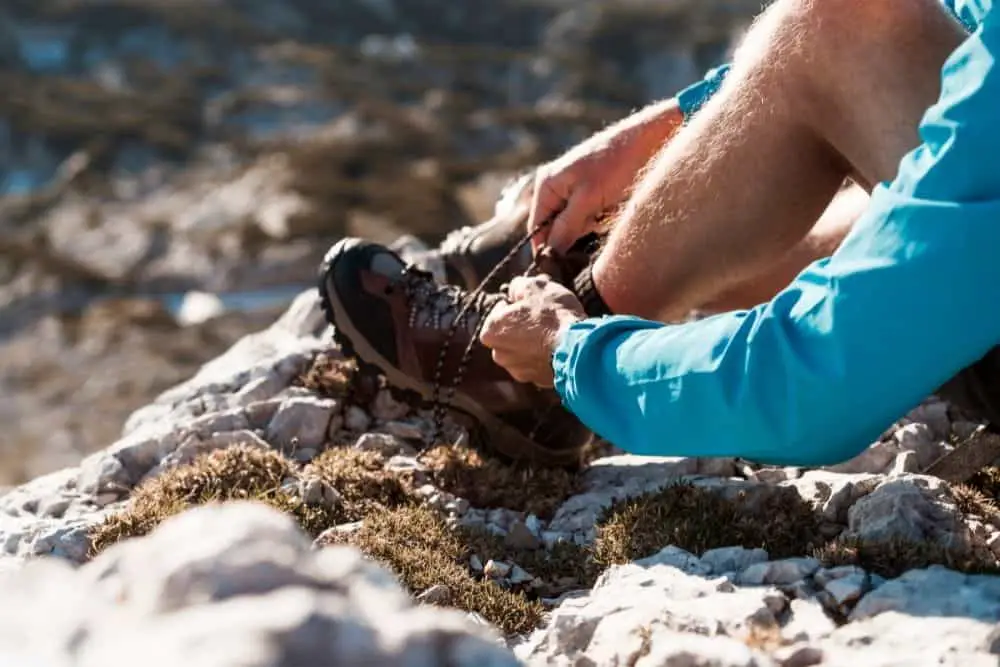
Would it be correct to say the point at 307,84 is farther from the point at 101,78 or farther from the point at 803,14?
the point at 803,14

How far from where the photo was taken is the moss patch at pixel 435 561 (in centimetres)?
470

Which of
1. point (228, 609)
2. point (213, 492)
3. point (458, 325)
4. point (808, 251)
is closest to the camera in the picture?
point (228, 609)

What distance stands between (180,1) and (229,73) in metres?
16.3

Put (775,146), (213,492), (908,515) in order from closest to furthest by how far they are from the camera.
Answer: (908,515)
(775,146)
(213,492)

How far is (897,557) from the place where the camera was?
4223 mm

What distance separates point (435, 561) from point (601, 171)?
7.98ft

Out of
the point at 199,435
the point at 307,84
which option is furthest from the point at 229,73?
the point at 199,435

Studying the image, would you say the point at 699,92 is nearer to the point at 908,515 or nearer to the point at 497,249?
the point at 497,249

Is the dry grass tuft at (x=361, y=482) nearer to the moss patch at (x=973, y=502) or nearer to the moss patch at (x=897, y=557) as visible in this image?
the moss patch at (x=897, y=557)

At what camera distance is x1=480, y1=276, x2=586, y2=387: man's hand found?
5.00m

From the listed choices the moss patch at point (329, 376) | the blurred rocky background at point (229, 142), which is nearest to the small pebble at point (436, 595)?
the moss patch at point (329, 376)

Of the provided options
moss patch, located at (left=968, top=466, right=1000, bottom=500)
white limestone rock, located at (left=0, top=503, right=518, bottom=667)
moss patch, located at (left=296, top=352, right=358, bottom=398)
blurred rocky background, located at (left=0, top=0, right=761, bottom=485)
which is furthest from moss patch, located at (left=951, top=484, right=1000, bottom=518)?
blurred rocky background, located at (left=0, top=0, right=761, bottom=485)

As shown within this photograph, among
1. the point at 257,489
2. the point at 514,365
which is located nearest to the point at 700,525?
the point at 514,365

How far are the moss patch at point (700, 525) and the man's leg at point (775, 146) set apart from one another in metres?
0.94
